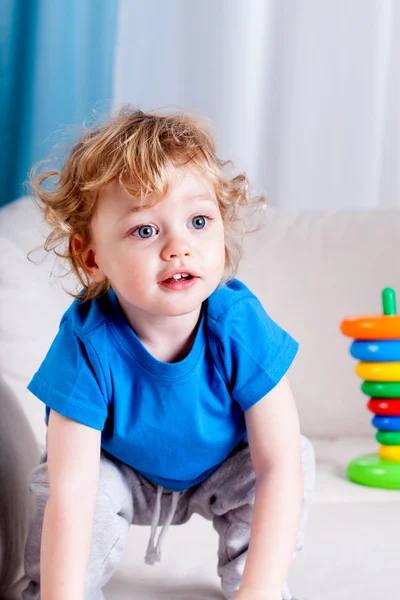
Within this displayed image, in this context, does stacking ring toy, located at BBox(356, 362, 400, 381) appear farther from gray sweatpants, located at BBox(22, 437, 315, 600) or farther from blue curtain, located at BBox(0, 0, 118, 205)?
blue curtain, located at BBox(0, 0, 118, 205)

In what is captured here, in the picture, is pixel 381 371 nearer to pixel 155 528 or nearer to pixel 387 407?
pixel 387 407

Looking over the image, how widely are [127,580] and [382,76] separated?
160 centimetres

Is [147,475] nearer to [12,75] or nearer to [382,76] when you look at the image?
[12,75]

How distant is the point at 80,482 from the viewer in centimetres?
84

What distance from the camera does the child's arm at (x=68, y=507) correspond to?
2.64 feet

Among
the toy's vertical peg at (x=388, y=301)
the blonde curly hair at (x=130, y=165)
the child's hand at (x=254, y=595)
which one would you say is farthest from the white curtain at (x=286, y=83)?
the child's hand at (x=254, y=595)

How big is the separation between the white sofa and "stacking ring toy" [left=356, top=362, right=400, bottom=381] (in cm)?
18

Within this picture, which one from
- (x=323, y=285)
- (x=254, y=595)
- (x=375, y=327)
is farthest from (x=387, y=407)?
(x=254, y=595)

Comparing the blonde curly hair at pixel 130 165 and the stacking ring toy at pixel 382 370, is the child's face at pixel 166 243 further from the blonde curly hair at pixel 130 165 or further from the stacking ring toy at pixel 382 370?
the stacking ring toy at pixel 382 370

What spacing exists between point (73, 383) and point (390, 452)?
0.75m

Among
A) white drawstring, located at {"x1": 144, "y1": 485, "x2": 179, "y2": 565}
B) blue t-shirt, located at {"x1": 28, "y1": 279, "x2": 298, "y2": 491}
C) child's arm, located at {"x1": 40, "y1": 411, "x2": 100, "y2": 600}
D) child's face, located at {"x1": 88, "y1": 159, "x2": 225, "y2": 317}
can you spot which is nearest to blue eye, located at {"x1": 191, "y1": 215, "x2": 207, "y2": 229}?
child's face, located at {"x1": 88, "y1": 159, "x2": 225, "y2": 317}

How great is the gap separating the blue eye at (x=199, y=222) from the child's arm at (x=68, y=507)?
25cm

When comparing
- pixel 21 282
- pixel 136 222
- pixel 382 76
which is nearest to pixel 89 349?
pixel 136 222

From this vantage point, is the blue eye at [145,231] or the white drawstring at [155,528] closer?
the blue eye at [145,231]
